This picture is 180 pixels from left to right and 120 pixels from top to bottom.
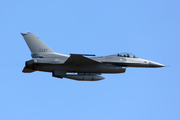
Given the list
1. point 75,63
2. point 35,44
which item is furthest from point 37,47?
point 75,63

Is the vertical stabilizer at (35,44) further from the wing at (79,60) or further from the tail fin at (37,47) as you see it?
the wing at (79,60)

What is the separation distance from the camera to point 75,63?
30359mm

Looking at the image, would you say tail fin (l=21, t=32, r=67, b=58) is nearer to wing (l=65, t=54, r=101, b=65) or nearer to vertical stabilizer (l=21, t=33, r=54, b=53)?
vertical stabilizer (l=21, t=33, r=54, b=53)

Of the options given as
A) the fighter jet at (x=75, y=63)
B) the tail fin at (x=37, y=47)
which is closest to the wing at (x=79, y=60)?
the fighter jet at (x=75, y=63)

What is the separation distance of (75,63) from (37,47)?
399cm

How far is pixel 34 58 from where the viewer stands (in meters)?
31.3

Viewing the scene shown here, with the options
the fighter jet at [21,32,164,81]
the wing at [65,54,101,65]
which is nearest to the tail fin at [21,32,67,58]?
the fighter jet at [21,32,164,81]

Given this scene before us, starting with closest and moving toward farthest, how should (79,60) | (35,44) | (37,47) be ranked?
1. (79,60)
2. (37,47)
3. (35,44)

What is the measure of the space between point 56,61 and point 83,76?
9.21 ft

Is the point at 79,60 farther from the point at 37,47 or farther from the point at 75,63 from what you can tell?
the point at 37,47

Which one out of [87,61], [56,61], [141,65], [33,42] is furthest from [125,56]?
[33,42]

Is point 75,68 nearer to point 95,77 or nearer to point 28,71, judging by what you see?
point 95,77

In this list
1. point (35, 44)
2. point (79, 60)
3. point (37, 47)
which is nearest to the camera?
point (79, 60)

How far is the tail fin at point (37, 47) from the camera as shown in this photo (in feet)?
102
